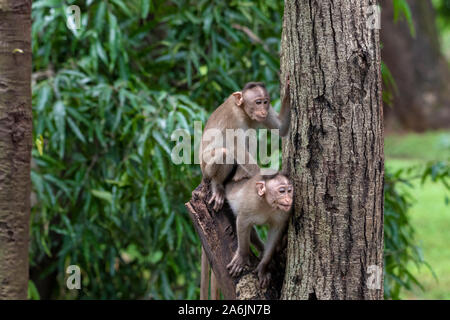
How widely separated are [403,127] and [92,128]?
1209cm

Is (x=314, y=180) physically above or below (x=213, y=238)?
above

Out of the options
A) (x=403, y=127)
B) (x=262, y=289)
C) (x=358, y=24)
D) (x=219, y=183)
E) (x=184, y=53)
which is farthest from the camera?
(x=403, y=127)

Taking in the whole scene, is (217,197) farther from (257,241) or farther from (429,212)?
(429,212)

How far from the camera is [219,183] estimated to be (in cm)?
370

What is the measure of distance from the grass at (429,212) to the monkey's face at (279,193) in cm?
265

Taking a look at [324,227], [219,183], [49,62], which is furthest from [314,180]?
[49,62]

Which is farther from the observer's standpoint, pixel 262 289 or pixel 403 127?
pixel 403 127

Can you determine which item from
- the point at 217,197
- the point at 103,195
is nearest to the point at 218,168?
the point at 217,197

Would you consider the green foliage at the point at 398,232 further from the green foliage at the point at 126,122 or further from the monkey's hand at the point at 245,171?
the monkey's hand at the point at 245,171

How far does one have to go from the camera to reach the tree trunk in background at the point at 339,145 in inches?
106

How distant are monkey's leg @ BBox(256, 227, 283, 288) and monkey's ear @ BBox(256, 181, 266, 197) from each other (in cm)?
20

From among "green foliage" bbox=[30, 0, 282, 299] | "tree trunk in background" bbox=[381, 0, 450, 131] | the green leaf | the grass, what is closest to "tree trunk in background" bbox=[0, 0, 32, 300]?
"green foliage" bbox=[30, 0, 282, 299]

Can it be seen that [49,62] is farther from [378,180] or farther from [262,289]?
[378,180]

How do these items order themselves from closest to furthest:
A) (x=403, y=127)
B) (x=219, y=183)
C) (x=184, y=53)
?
1. (x=219, y=183)
2. (x=184, y=53)
3. (x=403, y=127)
